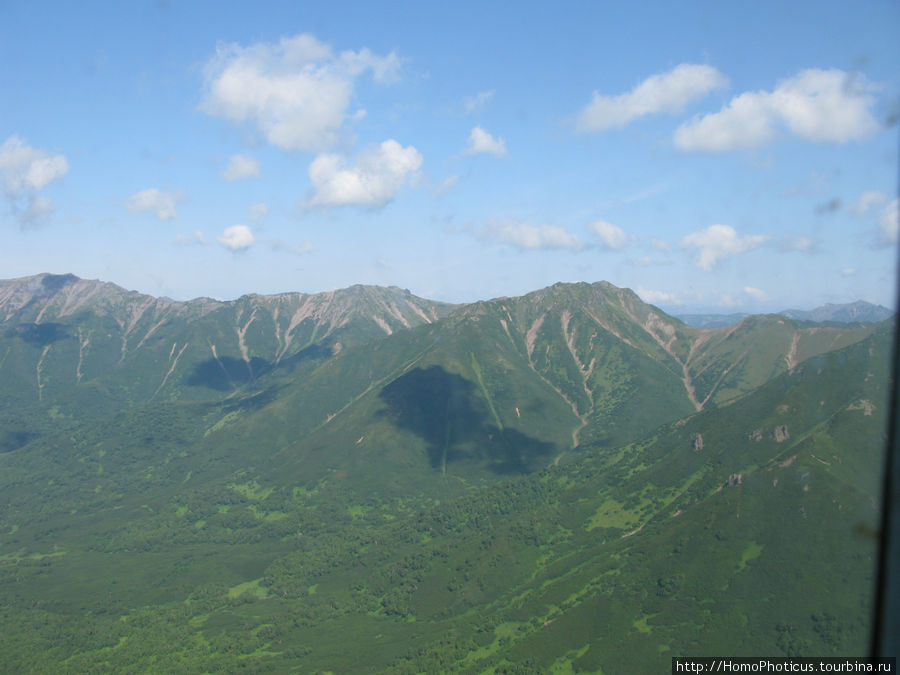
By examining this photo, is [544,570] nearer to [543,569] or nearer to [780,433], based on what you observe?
[543,569]

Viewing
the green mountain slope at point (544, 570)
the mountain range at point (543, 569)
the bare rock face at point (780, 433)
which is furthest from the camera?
the bare rock face at point (780, 433)

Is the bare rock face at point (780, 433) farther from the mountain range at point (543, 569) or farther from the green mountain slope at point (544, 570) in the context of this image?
the green mountain slope at point (544, 570)

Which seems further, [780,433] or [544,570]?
[544,570]

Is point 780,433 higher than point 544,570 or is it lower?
higher

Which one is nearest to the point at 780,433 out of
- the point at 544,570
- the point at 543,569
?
the point at 544,570

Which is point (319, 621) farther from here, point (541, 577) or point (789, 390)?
point (789, 390)

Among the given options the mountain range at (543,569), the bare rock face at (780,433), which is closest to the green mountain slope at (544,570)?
the mountain range at (543,569)

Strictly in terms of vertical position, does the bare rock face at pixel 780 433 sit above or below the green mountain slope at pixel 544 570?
above

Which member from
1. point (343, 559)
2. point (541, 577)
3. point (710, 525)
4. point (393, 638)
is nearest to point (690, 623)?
point (710, 525)

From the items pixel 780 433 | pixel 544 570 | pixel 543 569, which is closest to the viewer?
pixel 780 433

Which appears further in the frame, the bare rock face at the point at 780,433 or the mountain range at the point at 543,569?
the bare rock face at the point at 780,433
